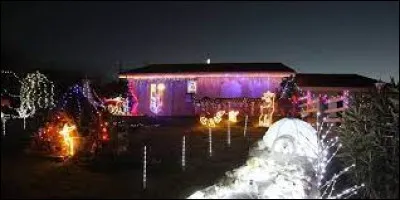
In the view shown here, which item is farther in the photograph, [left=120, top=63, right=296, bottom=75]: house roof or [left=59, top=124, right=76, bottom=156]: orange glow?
[left=120, top=63, right=296, bottom=75]: house roof

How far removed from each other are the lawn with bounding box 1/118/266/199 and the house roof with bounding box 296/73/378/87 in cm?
1596

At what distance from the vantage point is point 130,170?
16.8m

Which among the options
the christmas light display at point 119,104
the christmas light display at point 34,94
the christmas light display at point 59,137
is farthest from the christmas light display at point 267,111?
the christmas light display at point 34,94

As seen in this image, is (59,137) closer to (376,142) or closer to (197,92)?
(376,142)

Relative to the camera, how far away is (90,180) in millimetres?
15430

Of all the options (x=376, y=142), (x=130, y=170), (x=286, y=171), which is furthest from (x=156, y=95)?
(x=376, y=142)

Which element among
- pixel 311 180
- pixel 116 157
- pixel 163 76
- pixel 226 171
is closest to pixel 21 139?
pixel 116 157

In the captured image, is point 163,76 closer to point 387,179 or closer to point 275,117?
point 275,117

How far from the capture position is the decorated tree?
47.9 feet

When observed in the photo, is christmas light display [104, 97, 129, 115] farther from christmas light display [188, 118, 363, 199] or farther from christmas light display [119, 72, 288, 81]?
christmas light display [188, 118, 363, 199]

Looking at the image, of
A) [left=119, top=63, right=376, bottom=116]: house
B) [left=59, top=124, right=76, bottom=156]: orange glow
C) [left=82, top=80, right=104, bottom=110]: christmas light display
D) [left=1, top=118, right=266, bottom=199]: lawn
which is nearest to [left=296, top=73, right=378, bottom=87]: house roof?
[left=119, top=63, right=376, bottom=116]: house

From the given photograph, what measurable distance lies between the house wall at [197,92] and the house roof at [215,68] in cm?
60

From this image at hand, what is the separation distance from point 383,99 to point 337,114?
7170 mm

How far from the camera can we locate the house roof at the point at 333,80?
126ft
